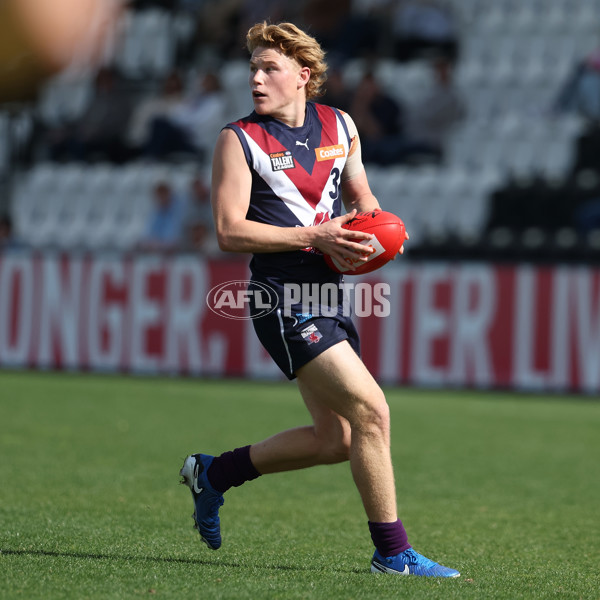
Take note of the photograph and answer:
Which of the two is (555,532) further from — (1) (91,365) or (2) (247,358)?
(1) (91,365)

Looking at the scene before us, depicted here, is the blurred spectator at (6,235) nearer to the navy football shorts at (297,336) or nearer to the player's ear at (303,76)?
the player's ear at (303,76)

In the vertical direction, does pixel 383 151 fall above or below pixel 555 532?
above

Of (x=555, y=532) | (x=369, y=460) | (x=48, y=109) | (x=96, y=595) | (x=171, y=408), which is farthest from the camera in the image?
(x=48, y=109)

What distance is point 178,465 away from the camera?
8016 millimetres

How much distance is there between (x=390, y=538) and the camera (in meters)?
4.81

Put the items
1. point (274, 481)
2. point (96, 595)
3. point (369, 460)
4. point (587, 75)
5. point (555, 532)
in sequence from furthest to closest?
point (587, 75) < point (274, 481) < point (555, 532) < point (369, 460) < point (96, 595)

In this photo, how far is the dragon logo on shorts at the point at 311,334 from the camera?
4.88 metres

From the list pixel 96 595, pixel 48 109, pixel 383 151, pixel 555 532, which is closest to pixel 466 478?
pixel 555 532

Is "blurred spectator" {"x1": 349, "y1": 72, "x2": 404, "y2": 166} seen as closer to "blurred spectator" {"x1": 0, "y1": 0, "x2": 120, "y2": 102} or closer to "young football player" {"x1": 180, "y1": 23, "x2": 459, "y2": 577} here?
"blurred spectator" {"x1": 0, "y1": 0, "x2": 120, "y2": 102}

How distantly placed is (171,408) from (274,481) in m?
3.68

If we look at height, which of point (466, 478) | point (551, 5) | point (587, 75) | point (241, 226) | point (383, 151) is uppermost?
point (551, 5)

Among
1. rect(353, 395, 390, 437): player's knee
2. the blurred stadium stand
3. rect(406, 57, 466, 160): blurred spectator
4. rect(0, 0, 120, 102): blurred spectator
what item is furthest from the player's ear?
rect(0, 0, 120, 102): blurred spectator

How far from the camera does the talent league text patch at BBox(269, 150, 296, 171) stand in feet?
16.4

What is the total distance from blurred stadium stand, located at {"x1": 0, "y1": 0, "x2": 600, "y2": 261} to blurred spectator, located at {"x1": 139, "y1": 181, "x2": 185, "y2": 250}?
21.4 inches
